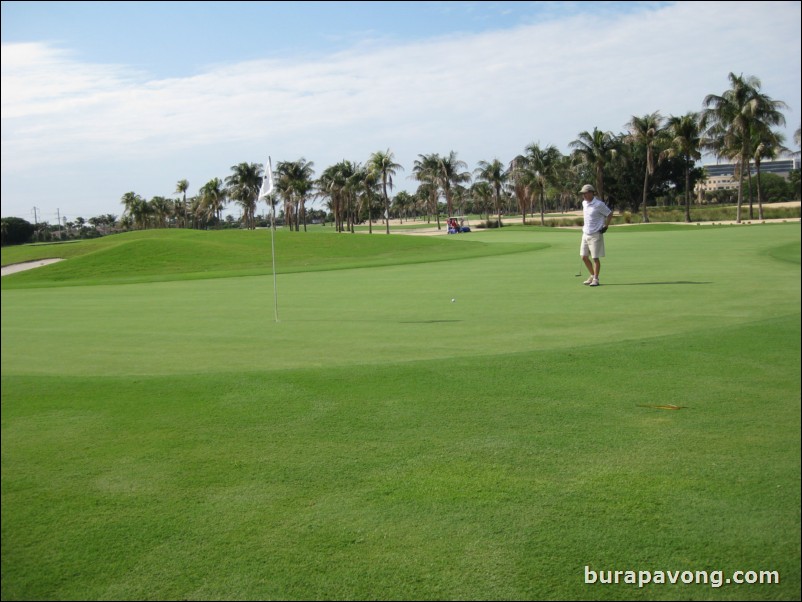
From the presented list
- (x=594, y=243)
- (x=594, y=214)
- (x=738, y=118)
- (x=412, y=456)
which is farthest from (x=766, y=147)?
(x=594, y=243)

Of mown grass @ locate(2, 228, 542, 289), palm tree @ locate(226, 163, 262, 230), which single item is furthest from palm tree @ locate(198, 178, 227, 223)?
mown grass @ locate(2, 228, 542, 289)

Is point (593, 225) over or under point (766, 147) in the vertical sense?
under

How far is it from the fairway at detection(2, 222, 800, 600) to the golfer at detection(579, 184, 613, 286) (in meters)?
1.90

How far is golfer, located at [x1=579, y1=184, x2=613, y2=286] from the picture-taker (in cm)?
1092

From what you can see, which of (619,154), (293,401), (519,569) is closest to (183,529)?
(519,569)

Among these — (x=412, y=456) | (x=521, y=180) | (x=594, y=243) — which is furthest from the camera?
(x=594, y=243)

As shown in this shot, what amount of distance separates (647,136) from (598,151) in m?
1.20

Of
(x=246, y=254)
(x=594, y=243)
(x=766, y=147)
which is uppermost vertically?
(x=766, y=147)

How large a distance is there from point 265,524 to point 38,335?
7.41m

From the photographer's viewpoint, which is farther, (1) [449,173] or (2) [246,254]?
(1) [449,173]

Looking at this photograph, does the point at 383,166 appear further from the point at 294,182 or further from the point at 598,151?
the point at 598,151

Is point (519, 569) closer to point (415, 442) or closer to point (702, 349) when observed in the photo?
point (415, 442)

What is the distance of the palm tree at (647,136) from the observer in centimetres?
887

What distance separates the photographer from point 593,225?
1216 centimetres
